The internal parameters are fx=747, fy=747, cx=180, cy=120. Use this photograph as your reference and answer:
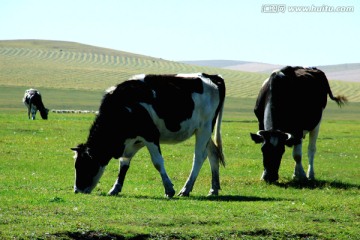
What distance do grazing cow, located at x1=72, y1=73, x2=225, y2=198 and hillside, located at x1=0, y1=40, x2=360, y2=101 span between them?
75.9 meters

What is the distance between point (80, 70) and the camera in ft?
365

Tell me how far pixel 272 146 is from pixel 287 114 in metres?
1.45

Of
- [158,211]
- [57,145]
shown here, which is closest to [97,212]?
[158,211]

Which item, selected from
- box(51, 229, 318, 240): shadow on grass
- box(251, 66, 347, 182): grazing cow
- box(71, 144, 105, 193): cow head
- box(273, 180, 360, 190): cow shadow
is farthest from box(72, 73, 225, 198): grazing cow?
box(51, 229, 318, 240): shadow on grass

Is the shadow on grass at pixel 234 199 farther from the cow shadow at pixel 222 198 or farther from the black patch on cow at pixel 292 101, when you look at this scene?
the black patch on cow at pixel 292 101

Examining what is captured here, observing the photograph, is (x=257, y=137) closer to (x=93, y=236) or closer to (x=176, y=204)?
(x=176, y=204)

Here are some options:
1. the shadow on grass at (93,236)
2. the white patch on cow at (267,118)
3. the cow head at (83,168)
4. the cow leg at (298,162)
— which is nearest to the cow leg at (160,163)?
the cow head at (83,168)

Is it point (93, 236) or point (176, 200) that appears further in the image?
point (176, 200)

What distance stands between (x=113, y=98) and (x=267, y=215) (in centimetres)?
399

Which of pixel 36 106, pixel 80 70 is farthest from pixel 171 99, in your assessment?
pixel 80 70

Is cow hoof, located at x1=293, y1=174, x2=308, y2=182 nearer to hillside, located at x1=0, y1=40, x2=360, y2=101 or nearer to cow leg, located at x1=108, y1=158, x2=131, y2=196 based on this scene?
cow leg, located at x1=108, y1=158, x2=131, y2=196

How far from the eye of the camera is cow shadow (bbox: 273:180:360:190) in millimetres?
17781

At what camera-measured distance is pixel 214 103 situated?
16.1m

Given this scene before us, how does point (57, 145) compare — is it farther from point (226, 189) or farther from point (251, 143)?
point (226, 189)
